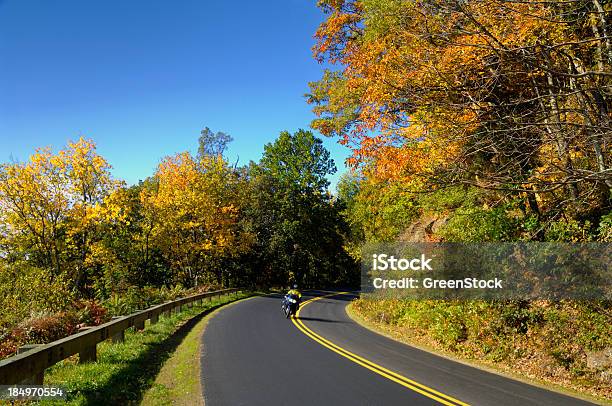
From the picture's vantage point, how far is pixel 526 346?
1130cm

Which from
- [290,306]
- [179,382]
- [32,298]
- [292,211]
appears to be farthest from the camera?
[292,211]

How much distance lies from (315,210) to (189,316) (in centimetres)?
3212

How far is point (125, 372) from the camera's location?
880 centimetres

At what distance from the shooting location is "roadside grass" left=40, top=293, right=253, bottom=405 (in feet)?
23.7

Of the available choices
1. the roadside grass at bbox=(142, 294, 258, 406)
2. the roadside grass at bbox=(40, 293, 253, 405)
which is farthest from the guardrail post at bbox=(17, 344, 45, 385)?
the roadside grass at bbox=(142, 294, 258, 406)

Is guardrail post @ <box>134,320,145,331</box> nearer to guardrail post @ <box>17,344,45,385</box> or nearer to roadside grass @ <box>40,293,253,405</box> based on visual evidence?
roadside grass @ <box>40,293,253,405</box>

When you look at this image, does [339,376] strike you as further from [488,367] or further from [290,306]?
[290,306]

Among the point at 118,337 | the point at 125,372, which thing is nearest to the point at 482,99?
the point at 125,372

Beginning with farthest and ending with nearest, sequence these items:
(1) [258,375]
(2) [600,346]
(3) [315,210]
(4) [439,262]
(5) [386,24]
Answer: (3) [315,210]
(4) [439,262]
(5) [386,24]
(2) [600,346]
(1) [258,375]

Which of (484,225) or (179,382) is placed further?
(484,225)

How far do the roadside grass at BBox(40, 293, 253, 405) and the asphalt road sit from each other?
2.64ft

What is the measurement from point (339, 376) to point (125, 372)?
4.53 meters

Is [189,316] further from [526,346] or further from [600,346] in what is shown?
[600,346]

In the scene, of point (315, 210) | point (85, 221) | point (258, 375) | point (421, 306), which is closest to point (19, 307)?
point (258, 375)
